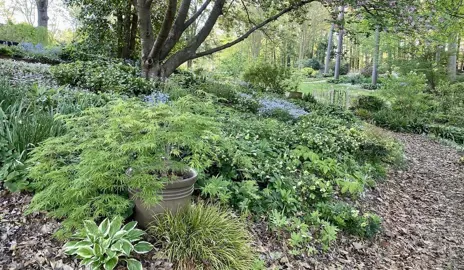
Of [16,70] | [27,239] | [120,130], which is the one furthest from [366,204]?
[16,70]

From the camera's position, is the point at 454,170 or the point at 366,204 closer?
the point at 366,204

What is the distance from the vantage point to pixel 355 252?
Result: 122 inches

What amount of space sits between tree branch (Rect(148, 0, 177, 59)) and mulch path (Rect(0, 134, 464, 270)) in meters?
4.91

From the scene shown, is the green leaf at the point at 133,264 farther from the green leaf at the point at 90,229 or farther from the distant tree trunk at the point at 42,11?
the distant tree trunk at the point at 42,11

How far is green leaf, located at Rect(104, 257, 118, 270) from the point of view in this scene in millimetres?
1815

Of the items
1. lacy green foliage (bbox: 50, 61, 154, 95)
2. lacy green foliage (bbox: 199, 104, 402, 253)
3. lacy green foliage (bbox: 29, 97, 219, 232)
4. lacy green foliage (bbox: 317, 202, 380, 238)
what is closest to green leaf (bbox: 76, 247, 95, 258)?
lacy green foliage (bbox: 29, 97, 219, 232)

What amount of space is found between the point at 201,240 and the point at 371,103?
10754mm

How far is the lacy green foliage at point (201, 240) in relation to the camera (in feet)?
7.04

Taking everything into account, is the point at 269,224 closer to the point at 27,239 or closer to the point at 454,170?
the point at 27,239

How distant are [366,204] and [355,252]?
110 centimetres

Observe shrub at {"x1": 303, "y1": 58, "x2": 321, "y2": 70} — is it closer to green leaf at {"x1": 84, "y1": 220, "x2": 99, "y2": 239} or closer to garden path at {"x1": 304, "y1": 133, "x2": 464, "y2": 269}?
garden path at {"x1": 304, "y1": 133, "x2": 464, "y2": 269}

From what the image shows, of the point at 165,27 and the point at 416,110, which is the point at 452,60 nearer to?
the point at 416,110

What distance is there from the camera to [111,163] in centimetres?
206

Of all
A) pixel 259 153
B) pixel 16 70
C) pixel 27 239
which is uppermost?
pixel 16 70
